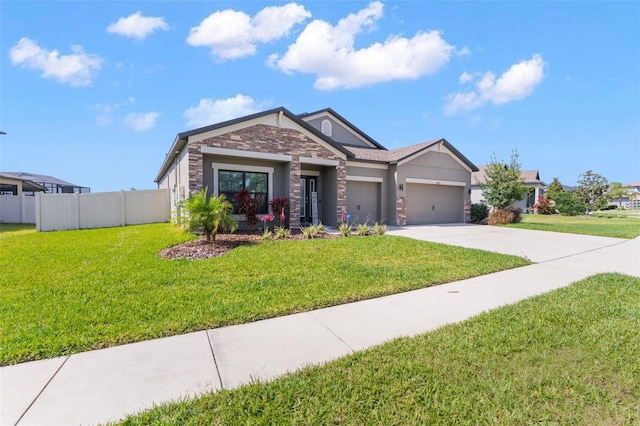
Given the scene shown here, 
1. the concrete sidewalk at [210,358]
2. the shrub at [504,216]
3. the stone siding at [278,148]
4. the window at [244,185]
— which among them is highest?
the stone siding at [278,148]

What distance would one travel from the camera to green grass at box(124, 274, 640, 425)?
7.08ft

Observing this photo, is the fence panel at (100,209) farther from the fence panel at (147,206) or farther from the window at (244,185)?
the window at (244,185)

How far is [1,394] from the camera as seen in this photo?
95.3 inches

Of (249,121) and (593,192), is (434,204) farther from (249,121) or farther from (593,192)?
(593,192)

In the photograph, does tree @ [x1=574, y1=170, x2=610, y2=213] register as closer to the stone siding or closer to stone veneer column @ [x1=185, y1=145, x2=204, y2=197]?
the stone siding

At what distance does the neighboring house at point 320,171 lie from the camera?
11148 millimetres

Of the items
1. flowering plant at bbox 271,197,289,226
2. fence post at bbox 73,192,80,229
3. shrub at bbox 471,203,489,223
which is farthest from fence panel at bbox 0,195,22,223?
shrub at bbox 471,203,489,223

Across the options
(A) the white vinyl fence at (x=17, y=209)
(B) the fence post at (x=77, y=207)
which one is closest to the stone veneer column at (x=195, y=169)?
(B) the fence post at (x=77, y=207)

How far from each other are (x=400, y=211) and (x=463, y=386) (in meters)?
13.8

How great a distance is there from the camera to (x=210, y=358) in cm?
296

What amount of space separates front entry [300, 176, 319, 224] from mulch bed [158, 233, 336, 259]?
4.61m

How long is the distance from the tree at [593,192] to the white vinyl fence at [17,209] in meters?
46.9

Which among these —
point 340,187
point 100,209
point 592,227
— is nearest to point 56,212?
point 100,209

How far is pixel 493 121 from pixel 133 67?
20180 mm
